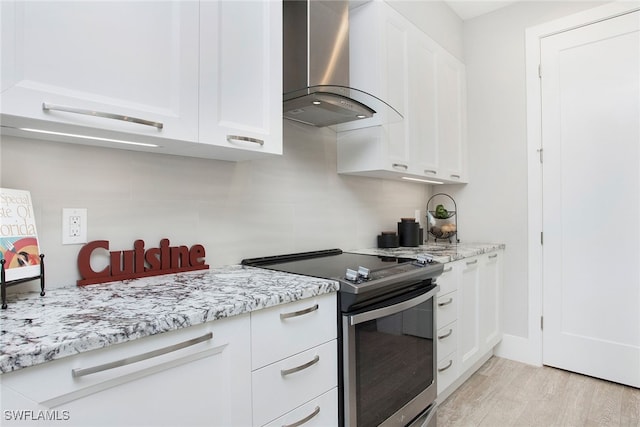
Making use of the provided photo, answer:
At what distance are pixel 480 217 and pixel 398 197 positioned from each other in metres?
0.76

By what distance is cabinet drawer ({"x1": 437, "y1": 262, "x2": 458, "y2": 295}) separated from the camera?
81.3 inches

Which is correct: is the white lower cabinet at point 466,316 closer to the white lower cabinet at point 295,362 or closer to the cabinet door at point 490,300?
the cabinet door at point 490,300

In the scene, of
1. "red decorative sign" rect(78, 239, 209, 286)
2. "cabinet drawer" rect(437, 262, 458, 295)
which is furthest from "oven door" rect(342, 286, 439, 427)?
"red decorative sign" rect(78, 239, 209, 286)

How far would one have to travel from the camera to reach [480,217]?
3.05 metres

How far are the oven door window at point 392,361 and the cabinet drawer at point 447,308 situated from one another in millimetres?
224

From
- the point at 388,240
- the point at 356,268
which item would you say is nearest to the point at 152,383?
the point at 356,268

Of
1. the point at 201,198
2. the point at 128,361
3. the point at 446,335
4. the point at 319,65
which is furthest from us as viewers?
the point at 446,335


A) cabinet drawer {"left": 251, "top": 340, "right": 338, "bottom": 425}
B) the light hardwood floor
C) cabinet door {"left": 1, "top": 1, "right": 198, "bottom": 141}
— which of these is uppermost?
cabinet door {"left": 1, "top": 1, "right": 198, "bottom": 141}

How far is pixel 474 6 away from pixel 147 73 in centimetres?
285

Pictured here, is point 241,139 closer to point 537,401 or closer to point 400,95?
point 400,95

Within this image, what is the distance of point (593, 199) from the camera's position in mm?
2527

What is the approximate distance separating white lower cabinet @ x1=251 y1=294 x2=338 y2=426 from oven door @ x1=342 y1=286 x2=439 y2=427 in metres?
0.07

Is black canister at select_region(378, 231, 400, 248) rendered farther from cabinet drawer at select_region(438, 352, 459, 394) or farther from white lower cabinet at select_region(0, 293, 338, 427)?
white lower cabinet at select_region(0, 293, 338, 427)

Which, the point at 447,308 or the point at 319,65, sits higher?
the point at 319,65
